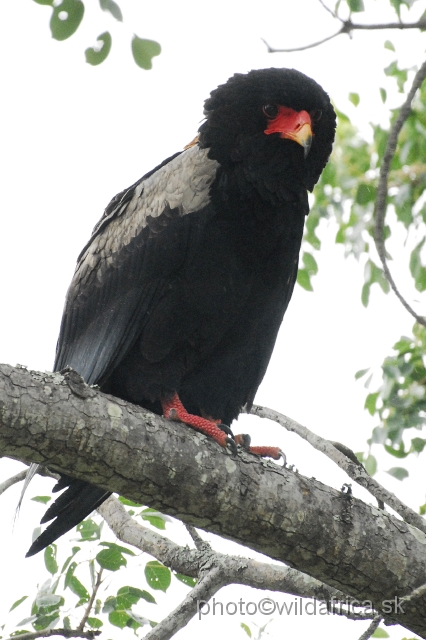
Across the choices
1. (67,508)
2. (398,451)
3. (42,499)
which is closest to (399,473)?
(398,451)

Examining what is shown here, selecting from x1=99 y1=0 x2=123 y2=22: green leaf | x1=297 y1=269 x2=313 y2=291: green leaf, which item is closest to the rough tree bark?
x1=99 y1=0 x2=123 y2=22: green leaf

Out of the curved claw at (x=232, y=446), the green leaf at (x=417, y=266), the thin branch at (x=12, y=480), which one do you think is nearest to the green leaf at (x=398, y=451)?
the green leaf at (x=417, y=266)

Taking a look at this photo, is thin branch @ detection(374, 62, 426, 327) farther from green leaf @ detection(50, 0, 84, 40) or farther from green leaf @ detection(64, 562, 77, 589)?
green leaf @ detection(64, 562, 77, 589)

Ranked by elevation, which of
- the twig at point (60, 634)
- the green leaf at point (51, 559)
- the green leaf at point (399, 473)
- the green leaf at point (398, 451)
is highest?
the green leaf at point (398, 451)

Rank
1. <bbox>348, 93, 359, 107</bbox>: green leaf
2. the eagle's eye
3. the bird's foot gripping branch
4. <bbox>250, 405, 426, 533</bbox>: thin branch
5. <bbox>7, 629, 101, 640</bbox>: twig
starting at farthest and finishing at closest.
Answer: <bbox>348, 93, 359, 107</bbox>: green leaf
the eagle's eye
<bbox>250, 405, 426, 533</bbox>: thin branch
the bird's foot gripping branch
<bbox>7, 629, 101, 640</bbox>: twig

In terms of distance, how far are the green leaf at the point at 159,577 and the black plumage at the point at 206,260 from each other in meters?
0.42

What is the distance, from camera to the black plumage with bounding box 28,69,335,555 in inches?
147

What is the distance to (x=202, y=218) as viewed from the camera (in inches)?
146

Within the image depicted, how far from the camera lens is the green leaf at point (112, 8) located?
125 inches

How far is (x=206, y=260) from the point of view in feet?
12.1

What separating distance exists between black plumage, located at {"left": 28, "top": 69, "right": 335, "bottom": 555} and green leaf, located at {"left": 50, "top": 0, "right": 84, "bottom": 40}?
0.93 m

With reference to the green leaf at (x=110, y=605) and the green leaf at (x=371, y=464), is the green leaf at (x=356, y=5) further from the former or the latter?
the green leaf at (x=110, y=605)

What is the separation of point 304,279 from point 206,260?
1.14 meters

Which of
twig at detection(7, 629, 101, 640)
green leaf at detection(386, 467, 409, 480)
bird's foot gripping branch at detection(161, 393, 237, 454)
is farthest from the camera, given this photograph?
green leaf at detection(386, 467, 409, 480)
